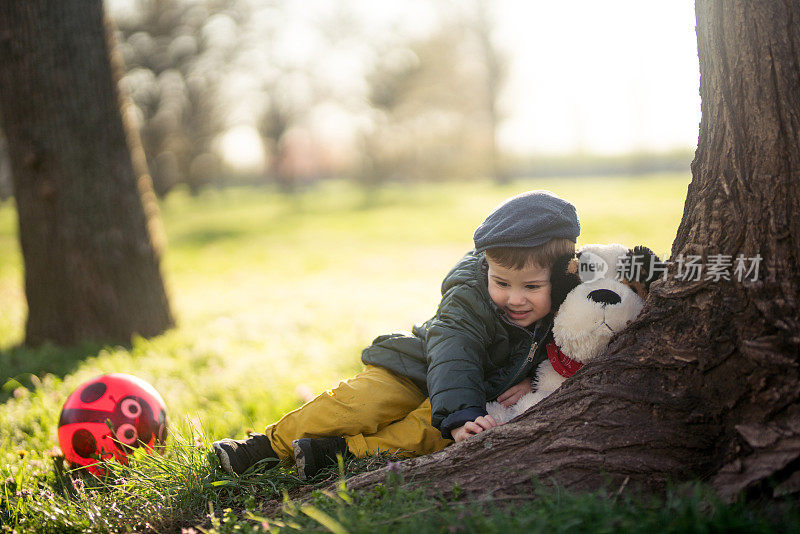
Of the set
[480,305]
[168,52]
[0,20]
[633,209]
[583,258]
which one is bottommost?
[633,209]

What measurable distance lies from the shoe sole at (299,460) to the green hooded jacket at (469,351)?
1.99 ft

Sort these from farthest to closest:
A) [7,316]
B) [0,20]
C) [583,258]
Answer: [7,316] → [0,20] → [583,258]

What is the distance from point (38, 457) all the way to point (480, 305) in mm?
2554

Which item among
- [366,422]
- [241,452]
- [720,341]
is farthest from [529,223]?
[241,452]

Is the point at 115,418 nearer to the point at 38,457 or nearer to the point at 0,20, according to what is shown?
the point at 38,457

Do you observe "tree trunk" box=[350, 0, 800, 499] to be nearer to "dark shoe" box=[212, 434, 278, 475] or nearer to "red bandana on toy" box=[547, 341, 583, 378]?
"red bandana on toy" box=[547, 341, 583, 378]

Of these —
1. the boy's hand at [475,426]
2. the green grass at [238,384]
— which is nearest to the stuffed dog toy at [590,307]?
the boy's hand at [475,426]

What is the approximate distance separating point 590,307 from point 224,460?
68.5 inches

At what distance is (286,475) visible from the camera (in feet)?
8.80

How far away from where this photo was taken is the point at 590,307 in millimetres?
2418

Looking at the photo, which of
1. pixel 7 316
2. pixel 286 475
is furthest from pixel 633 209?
pixel 286 475

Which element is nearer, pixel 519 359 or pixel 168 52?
pixel 519 359

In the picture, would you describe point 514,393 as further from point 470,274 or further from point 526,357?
point 470,274

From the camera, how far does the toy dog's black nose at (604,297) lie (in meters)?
2.42
